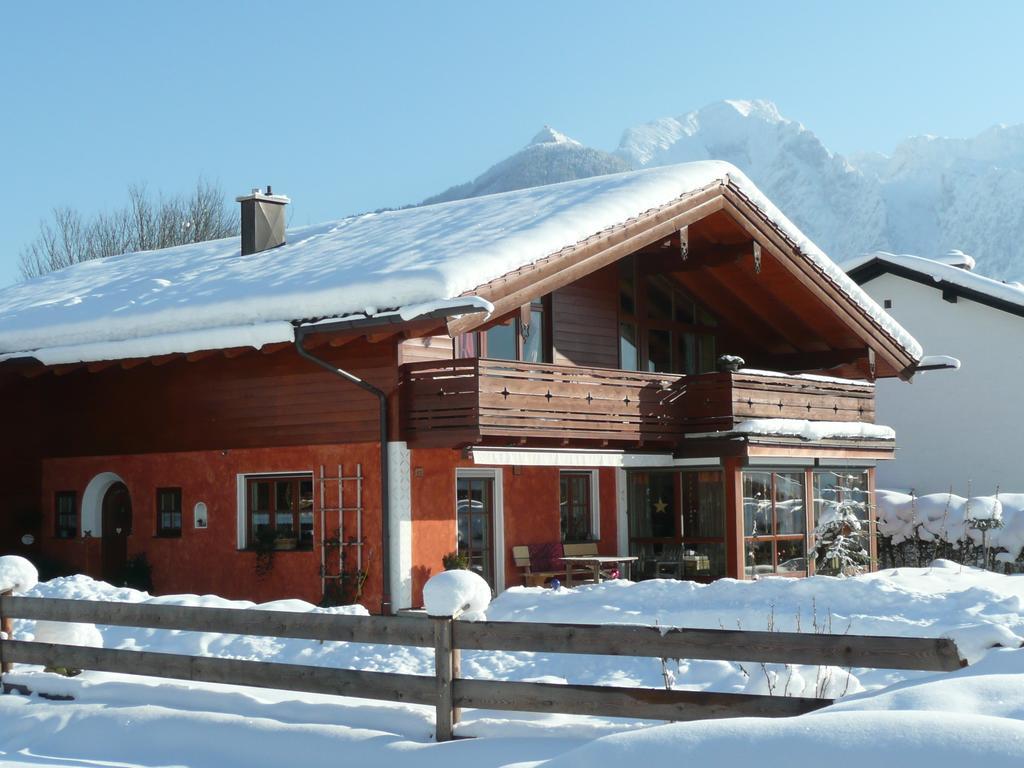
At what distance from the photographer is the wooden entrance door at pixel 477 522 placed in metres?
18.2

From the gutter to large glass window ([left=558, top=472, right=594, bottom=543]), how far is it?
4.09 metres

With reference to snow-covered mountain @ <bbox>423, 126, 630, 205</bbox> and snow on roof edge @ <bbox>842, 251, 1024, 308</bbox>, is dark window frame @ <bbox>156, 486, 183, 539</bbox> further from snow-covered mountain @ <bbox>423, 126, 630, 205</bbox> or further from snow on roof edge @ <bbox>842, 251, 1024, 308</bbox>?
snow-covered mountain @ <bbox>423, 126, 630, 205</bbox>

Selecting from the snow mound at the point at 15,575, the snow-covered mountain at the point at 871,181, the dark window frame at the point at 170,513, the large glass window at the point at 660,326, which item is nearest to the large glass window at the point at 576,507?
the large glass window at the point at 660,326

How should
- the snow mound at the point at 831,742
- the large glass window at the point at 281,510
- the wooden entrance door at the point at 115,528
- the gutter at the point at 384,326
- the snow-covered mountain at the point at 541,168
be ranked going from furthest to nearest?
1. the snow-covered mountain at the point at 541,168
2. the wooden entrance door at the point at 115,528
3. the large glass window at the point at 281,510
4. the gutter at the point at 384,326
5. the snow mound at the point at 831,742

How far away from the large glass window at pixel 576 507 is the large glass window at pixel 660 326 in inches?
74.0

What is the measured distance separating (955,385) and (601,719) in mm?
22502

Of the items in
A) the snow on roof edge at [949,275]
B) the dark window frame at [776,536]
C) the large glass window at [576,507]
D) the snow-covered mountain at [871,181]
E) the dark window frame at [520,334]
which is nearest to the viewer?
the dark window frame at [520,334]

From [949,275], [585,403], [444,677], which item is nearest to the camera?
[444,677]

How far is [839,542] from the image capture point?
794 inches

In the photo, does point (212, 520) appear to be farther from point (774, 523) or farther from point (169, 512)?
point (774, 523)

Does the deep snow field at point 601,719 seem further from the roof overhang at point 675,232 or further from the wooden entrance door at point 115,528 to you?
the wooden entrance door at point 115,528

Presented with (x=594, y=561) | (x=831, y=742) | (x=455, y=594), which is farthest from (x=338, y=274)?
(x=831, y=742)

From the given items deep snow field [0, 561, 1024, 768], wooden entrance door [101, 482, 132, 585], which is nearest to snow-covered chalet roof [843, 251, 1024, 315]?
deep snow field [0, 561, 1024, 768]

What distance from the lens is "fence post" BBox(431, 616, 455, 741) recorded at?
7902mm
